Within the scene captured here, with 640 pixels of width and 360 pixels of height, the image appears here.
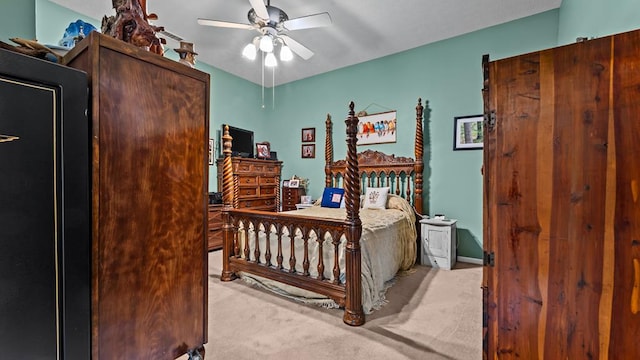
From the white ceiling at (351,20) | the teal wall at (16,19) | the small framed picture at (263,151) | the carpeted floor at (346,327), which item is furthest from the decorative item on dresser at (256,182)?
the teal wall at (16,19)

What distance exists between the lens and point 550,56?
102cm

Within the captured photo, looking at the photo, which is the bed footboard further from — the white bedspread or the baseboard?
the baseboard

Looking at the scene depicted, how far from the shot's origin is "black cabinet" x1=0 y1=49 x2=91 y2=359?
0.59 metres

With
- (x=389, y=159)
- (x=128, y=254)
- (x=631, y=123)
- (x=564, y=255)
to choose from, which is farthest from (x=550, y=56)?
(x=389, y=159)

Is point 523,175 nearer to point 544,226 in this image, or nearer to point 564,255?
point 544,226

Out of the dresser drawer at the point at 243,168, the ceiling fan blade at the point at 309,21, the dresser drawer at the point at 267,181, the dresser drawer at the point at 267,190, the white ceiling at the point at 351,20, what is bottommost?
the dresser drawer at the point at 267,190

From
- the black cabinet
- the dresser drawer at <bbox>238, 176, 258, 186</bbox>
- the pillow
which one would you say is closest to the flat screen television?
the dresser drawer at <bbox>238, 176, 258, 186</bbox>

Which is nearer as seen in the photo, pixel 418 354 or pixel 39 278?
pixel 39 278

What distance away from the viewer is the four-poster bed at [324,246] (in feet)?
7.06

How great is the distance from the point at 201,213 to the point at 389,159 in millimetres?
3504

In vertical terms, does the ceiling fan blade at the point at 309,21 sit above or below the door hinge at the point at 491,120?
above

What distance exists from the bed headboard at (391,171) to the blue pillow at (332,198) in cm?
42

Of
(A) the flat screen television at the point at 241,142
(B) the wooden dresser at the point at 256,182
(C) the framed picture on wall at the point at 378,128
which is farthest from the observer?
(A) the flat screen television at the point at 241,142

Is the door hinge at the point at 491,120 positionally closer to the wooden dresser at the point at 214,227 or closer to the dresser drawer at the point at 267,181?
the wooden dresser at the point at 214,227
